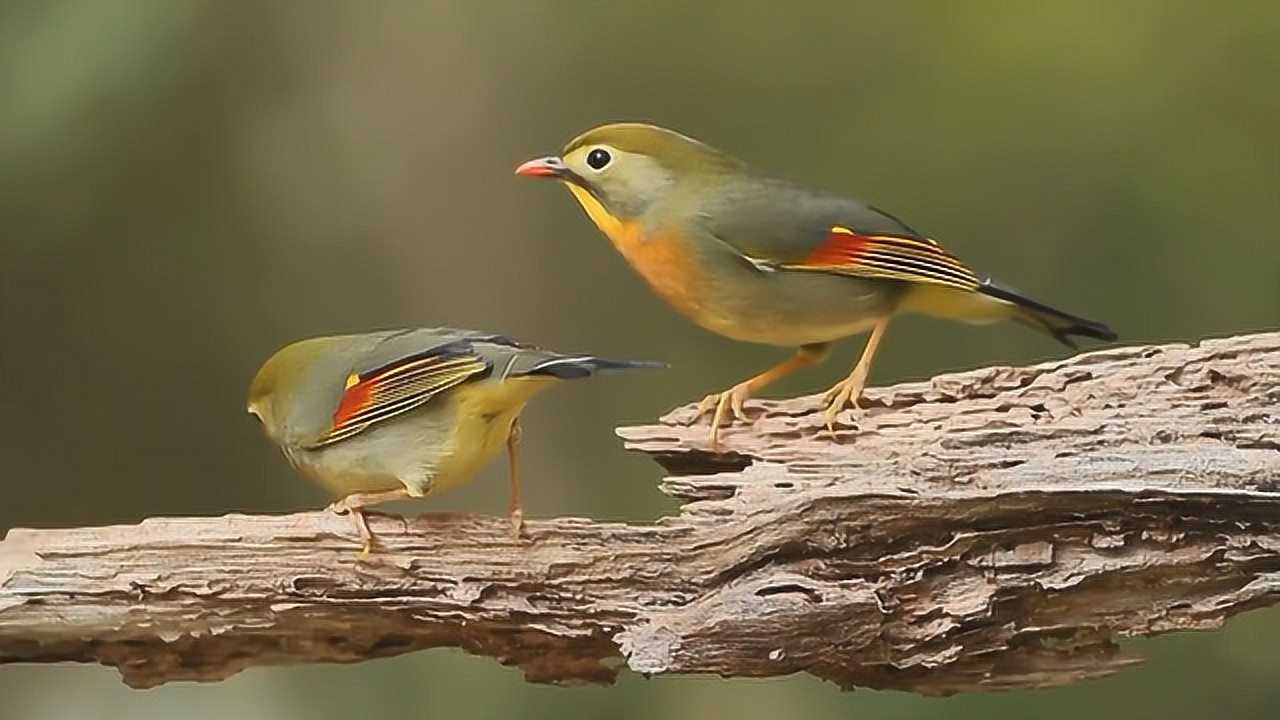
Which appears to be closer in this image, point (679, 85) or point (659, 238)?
point (659, 238)

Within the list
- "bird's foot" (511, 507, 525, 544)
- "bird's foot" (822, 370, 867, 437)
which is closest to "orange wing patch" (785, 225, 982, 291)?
"bird's foot" (822, 370, 867, 437)

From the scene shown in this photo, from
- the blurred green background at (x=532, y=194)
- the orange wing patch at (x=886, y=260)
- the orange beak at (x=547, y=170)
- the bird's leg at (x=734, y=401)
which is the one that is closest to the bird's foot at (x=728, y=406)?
the bird's leg at (x=734, y=401)

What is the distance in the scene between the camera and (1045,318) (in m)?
1.34

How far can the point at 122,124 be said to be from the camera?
1.71 metres

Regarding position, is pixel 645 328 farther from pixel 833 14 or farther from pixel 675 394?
pixel 833 14

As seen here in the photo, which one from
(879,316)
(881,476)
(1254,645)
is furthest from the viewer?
(1254,645)

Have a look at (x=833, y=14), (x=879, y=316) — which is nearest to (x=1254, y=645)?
(x=879, y=316)

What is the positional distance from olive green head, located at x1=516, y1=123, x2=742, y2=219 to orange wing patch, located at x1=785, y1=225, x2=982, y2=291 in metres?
0.12

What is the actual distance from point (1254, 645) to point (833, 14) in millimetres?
915

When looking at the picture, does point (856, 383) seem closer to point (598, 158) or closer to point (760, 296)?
point (760, 296)

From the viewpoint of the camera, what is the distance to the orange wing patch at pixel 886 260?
1223 millimetres

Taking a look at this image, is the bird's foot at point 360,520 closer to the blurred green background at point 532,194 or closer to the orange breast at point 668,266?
the orange breast at point 668,266

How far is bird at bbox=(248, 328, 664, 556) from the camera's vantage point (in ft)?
3.74

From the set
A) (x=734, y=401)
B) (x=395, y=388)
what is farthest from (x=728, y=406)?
(x=395, y=388)
